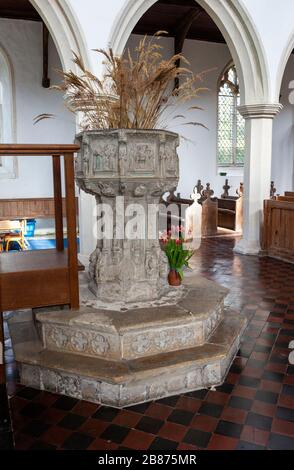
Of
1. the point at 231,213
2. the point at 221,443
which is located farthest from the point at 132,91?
the point at 231,213

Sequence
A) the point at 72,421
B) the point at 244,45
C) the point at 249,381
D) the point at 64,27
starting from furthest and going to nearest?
the point at 244,45 → the point at 64,27 → the point at 249,381 → the point at 72,421

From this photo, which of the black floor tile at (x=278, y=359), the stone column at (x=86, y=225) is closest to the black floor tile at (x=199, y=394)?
the black floor tile at (x=278, y=359)

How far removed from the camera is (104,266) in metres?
3.42

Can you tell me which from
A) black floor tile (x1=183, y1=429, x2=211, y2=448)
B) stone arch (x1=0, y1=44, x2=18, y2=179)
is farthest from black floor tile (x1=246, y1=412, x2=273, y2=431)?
stone arch (x1=0, y1=44, x2=18, y2=179)

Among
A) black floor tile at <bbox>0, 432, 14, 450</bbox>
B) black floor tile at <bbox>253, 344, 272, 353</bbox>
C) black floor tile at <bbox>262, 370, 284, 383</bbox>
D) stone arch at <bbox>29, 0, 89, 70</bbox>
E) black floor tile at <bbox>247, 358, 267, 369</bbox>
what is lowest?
black floor tile at <bbox>262, 370, 284, 383</bbox>

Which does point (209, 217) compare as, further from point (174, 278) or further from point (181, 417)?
point (181, 417)

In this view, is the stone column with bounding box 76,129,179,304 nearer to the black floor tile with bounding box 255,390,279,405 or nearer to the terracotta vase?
the terracotta vase

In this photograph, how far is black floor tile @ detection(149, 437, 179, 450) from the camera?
7.61ft

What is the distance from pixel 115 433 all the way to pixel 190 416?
1.51 feet

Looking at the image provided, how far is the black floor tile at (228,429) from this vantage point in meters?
2.43

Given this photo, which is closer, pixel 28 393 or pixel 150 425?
pixel 150 425

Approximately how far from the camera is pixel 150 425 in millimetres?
2537

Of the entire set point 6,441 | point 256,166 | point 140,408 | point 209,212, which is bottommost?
point 140,408

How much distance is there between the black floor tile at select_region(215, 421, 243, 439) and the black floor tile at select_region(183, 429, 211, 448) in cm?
8
